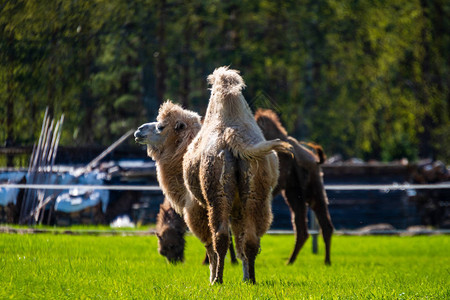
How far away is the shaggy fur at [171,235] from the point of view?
1098 cm

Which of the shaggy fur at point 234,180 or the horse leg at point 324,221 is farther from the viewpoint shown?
the horse leg at point 324,221

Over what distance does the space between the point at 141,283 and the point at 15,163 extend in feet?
55.5

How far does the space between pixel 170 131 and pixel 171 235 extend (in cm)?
194

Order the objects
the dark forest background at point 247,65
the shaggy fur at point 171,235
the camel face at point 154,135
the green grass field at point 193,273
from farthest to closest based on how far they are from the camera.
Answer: the dark forest background at point 247,65 → the shaggy fur at point 171,235 → the camel face at point 154,135 → the green grass field at point 193,273

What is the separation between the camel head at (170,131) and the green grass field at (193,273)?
164 cm

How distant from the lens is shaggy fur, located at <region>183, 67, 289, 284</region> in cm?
766

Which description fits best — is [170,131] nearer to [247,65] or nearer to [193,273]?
[193,273]

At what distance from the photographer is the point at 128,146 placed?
25.0 metres

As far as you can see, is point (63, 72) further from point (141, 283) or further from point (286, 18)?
point (141, 283)

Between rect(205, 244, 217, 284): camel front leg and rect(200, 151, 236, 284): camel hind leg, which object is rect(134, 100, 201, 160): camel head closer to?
rect(205, 244, 217, 284): camel front leg

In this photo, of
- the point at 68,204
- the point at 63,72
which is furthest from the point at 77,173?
the point at 63,72

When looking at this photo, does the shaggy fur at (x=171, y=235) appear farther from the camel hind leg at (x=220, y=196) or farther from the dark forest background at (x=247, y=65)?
the dark forest background at (x=247, y=65)

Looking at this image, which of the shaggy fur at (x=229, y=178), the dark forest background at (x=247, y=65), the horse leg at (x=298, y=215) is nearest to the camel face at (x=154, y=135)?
the shaggy fur at (x=229, y=178)

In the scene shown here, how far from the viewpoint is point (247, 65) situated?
2962 cm
